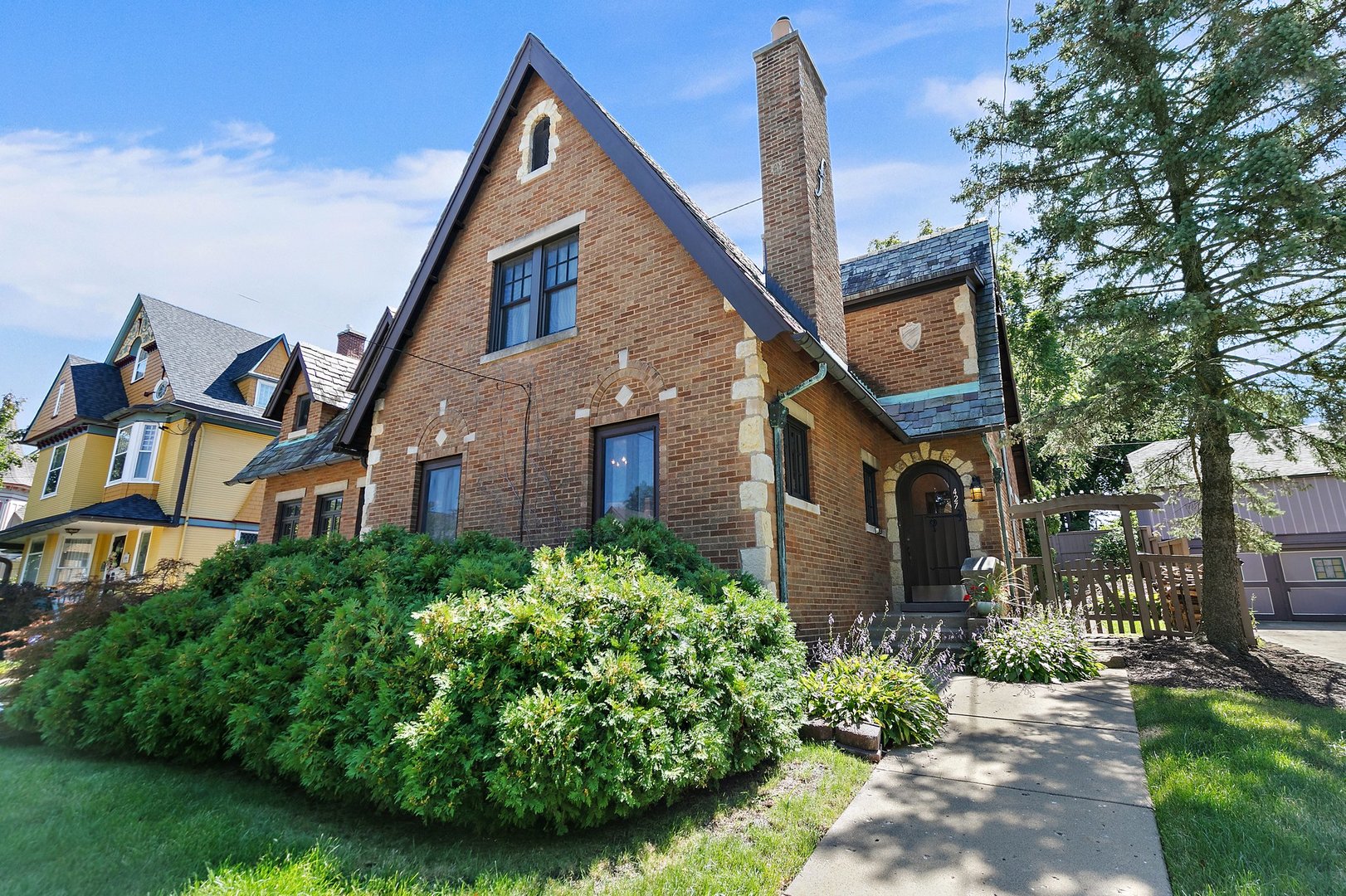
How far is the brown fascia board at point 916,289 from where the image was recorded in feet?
38.9

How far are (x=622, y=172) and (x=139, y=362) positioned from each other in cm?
2358

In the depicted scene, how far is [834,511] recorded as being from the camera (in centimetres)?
903

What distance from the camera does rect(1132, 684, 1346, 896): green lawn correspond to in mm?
2975

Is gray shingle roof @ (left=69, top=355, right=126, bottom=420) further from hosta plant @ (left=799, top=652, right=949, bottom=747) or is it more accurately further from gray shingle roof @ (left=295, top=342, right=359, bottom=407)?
hosta plant @ (left=799, top=652, right=949, bottom=747)

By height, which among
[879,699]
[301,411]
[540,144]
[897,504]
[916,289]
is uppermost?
[540,144]

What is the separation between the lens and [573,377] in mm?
8664

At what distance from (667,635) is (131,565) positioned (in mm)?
22743

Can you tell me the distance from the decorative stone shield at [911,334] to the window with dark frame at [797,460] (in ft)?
16.0

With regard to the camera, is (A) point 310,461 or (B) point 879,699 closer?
(B) point 879,699

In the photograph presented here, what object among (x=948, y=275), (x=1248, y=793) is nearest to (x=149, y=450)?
(x=948, y=275)

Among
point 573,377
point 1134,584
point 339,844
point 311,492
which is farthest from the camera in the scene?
point 311,492

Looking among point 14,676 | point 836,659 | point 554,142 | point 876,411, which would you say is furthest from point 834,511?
point 14,676

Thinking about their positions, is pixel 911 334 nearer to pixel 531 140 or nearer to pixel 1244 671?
pixel 1244 671

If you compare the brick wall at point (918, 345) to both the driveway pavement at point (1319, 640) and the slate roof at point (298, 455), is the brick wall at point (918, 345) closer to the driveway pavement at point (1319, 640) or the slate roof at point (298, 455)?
the driveway pavement at point (1319, 640)
